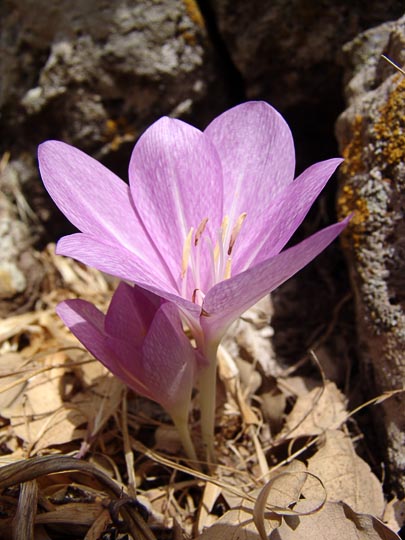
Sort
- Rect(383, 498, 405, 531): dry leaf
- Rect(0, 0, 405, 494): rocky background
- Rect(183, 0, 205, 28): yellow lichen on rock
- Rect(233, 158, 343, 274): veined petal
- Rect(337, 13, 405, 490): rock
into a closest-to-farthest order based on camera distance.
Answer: Rect(233, 158, 343, 274): veined petal → Rect(383, 498, 405, 531): dry leaf → Rect(337, 13, 405, 490): rock → Rect(0, 0, 405, 494): rocky background → Rect(183, 0, 205, 28): yellow lichen on rock

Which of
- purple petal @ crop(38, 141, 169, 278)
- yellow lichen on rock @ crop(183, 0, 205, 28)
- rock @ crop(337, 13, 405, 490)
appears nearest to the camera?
purple petal @ crop(38, 141, 169, 278)

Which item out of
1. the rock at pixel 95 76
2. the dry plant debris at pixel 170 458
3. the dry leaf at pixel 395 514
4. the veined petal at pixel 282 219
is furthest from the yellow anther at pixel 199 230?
the rock at pixel 95 76

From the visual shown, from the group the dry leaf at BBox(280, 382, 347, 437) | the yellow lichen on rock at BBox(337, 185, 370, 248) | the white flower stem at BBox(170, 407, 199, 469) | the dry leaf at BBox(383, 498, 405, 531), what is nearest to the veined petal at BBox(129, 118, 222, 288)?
the white flower stem at BBox(170, 407, 199, 469)

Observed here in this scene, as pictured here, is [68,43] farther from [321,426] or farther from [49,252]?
[321,426]

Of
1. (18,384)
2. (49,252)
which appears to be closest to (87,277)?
(49,252)

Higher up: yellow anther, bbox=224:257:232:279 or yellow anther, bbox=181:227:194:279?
yellow anther, bbox=181:227:194:279

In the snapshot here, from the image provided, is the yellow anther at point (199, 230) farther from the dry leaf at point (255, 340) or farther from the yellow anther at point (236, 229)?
the dry leaf at point (255, 340)

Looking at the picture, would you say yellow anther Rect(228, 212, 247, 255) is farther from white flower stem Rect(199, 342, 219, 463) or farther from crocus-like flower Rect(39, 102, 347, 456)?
white flower stem Rect(199, 342, 219, 463)
